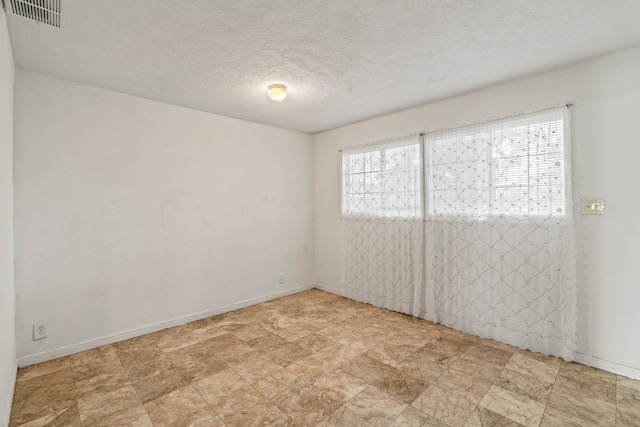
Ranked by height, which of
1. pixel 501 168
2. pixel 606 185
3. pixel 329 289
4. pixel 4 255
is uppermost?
pixel 501 168

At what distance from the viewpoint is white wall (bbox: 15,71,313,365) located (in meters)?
2.46

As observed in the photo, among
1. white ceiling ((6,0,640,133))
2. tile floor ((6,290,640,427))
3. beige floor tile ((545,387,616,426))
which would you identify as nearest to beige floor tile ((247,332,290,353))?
tile floor ((6,290,640,427))

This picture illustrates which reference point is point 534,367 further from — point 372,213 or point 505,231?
point 372,213

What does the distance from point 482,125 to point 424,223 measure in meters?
1.15

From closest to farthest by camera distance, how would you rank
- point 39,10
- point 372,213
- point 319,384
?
point 39,10, point 319,384, point 372,213

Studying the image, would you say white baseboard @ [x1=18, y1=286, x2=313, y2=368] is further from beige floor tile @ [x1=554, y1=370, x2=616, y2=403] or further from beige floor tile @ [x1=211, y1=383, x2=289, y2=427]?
beige floor tile @ [x1=554, y1=370, x2=616, y2=403]

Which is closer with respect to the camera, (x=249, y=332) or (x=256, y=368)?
(x=256, y=368)

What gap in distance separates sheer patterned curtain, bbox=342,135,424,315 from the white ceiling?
3.00 ft

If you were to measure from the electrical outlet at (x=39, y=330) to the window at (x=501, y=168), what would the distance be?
378 cm

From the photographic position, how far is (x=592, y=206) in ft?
7.62

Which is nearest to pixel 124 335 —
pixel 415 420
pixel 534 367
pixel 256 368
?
pixel 256 368

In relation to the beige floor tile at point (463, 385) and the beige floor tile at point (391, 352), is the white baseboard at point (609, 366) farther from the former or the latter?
the beige floor tile at point (391, 352)

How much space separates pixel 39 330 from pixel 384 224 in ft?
11.5

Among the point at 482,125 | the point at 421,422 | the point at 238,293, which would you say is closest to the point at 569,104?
the point at 482,125
